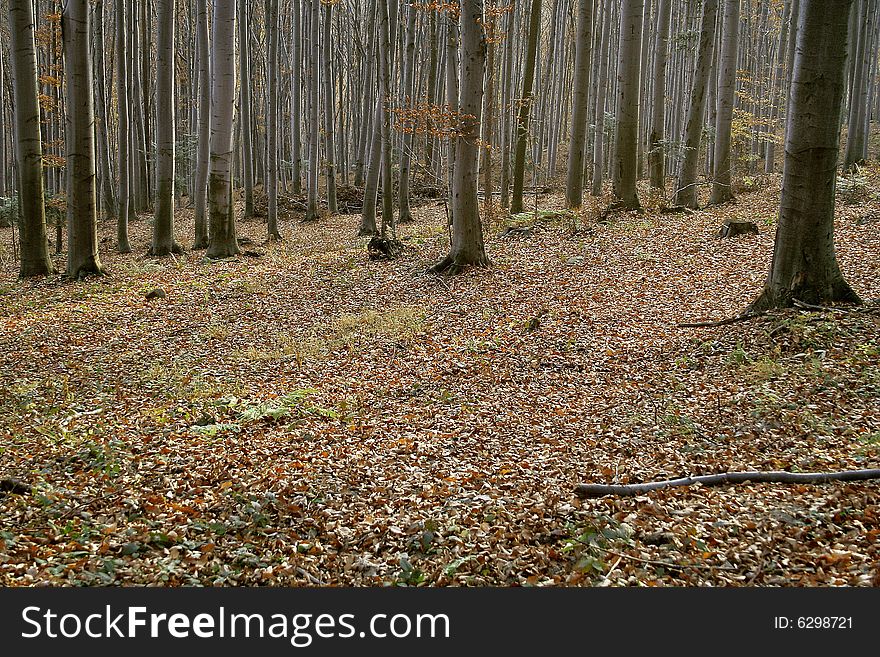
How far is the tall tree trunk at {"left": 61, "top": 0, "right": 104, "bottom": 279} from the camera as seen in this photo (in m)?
11.4

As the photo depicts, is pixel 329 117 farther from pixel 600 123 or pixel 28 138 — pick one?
pixel 28 138

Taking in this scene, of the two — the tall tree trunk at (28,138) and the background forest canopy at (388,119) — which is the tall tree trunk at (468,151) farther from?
the tall tree trunk at (28,138)

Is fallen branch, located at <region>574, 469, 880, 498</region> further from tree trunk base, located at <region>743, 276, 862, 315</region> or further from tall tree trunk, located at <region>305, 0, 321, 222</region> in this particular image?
tall tree trunk, located at <region>305, 0, 321, 222</region>

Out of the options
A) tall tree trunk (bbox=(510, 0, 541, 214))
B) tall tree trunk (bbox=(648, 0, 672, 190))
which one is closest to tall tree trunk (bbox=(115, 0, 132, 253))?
tall tree trunk (bbox=(510, 0, 541, 214))

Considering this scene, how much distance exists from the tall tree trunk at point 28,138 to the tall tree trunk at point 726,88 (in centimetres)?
1359

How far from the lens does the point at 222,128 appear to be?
45.1ft

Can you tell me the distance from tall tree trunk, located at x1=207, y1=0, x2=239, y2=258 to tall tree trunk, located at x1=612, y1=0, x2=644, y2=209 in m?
8.32

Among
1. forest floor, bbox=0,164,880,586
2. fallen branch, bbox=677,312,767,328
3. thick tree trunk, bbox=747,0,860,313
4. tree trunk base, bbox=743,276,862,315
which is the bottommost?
forest floor, bbox=0,164,880,586

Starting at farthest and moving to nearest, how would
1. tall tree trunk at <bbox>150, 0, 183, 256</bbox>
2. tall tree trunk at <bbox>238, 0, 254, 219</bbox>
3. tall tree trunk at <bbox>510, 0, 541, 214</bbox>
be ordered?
1. tall tree trunk at <bbox>238, 0, 254, 219</bbox>
2. tall tree trunk at <bbox>510, 0, 541, 214</bbox>
3. tall tree trunk at <bbox>150, 0, 183, 256</bbox>

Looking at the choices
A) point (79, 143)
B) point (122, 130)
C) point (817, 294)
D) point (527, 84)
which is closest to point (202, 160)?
point (122, 130)

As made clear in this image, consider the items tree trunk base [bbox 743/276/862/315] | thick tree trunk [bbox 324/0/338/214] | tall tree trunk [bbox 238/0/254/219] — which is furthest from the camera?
thick tree trunk [bbox 324/0/338/214]

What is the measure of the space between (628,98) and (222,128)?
8.91 m

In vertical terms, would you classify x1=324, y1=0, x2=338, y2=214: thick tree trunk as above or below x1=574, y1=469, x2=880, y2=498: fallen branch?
above

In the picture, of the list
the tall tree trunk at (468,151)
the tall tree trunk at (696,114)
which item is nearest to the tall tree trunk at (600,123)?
the tall tree trunk at (696,114)
